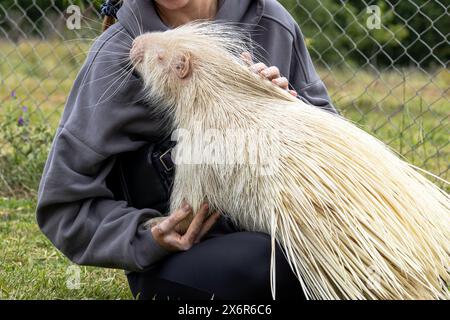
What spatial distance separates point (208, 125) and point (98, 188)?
0.42 m

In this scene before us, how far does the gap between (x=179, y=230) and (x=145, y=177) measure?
233 millimetres

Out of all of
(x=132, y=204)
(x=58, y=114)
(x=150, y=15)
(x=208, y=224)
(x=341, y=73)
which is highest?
(x=150, y=15)

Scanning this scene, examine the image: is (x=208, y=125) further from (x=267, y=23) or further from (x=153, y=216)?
(x=267, y=23)

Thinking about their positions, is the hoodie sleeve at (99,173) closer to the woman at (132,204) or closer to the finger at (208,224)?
the woman at (132,204)

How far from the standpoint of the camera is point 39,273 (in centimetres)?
293

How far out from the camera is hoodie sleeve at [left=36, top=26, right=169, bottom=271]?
235 centimetres

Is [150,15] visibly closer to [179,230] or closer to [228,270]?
[179,230]

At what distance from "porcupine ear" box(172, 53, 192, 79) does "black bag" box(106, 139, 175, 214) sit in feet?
0.78

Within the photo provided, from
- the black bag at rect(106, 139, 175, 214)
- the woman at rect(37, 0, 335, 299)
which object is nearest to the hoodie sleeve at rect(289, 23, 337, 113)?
the woman at rect(37, 0, 335, 299)

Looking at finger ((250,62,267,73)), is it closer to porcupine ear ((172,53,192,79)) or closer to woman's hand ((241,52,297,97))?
woman's hand ((241,52,297,97))

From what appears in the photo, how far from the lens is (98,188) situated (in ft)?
7.82

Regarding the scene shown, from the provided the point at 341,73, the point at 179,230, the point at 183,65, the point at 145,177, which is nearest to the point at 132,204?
the point at 145,177
